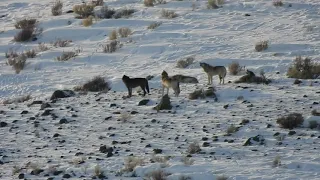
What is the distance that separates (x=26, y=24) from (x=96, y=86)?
9.91 m

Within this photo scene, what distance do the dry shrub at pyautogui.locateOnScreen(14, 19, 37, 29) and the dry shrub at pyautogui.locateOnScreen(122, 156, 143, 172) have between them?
55.8 feet

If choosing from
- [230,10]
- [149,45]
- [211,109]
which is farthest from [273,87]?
[230,10]

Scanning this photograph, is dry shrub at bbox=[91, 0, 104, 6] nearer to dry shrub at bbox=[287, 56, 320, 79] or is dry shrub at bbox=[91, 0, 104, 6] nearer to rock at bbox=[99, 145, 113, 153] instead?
dry shrub at bbox=[287, 56, 320, 79]

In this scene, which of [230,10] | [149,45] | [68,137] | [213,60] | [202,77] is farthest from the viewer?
[230,10]

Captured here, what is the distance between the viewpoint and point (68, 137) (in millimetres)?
12977

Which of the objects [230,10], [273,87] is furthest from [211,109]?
[230,10]

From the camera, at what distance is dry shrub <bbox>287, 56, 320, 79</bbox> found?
1761cm

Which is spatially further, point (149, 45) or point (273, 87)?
point (149, 45)

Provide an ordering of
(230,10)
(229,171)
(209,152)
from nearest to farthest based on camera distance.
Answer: (229,171) < (209,152) < (230,10)

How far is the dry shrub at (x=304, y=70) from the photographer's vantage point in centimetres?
1761

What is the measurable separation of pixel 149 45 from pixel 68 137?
10.7 meters

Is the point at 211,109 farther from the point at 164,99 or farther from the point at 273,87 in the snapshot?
the point at 273,87

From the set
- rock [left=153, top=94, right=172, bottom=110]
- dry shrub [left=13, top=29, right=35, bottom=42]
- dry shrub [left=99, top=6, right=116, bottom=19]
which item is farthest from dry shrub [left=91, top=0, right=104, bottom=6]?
rock [left=153, top=94, right=172, bottom=110]

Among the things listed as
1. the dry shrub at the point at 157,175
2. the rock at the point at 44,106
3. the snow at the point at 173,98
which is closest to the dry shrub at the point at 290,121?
the snow at the point at 173,98
